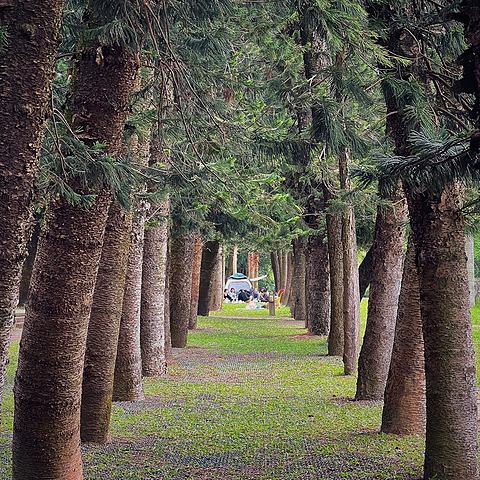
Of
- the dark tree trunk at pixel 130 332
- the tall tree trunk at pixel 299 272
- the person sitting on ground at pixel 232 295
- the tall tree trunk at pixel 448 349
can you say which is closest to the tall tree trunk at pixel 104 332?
the dark tree trunk at pixel 130 332

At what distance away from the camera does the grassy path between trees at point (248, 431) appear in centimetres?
602

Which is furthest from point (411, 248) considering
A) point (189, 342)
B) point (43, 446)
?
point (189, 342)

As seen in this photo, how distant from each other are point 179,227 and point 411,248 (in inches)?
385

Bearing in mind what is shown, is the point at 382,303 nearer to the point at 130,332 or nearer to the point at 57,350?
the point at 130,332

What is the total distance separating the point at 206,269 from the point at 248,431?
18.5 metres

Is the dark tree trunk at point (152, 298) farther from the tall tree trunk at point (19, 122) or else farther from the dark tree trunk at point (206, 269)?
the dark tree trunk at point (206, 269)

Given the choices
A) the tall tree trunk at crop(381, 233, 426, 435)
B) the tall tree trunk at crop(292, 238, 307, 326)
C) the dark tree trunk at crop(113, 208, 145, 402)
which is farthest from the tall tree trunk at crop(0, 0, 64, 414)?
the tall tree trunk at crop(292, 238, 307, 326)

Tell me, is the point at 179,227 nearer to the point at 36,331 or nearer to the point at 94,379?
the point at 94,379

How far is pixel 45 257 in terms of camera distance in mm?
4871

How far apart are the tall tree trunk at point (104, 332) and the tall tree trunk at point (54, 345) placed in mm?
1945

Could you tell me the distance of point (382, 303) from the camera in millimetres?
9180

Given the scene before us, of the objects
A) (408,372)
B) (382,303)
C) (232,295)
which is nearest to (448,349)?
(408,372)

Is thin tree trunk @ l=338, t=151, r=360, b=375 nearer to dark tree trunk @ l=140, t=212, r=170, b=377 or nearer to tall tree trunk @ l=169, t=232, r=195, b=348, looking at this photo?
dark tree trunk @ l=140, t=212, r=170, b=377

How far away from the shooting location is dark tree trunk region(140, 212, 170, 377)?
38.2ft
